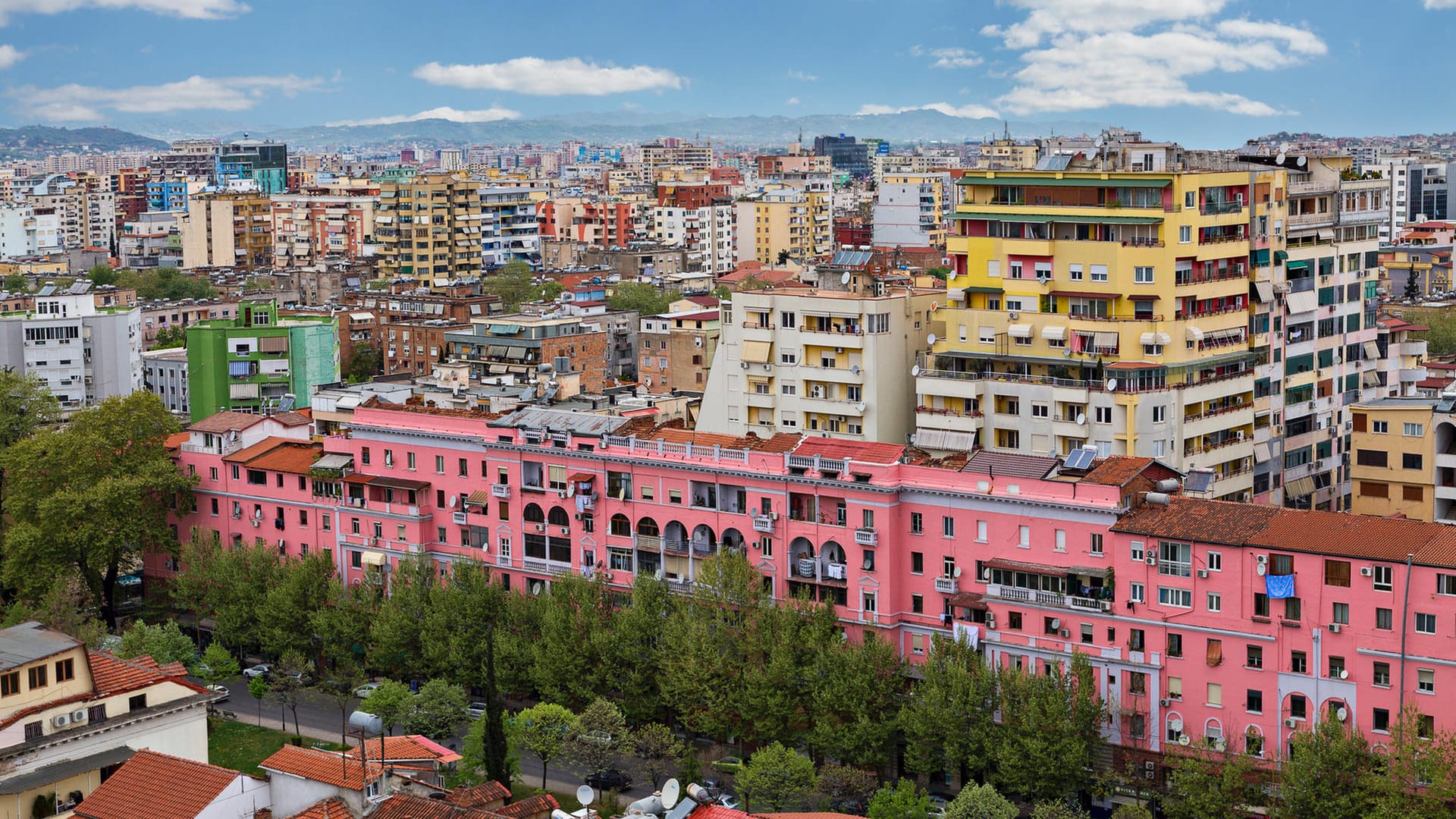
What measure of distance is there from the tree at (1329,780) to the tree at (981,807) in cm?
685

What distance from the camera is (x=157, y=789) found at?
39812mm

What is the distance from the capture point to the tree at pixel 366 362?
5221 inches

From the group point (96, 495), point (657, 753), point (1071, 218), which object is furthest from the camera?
point (96, 495)

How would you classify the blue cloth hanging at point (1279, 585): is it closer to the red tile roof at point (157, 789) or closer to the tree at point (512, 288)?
the red tile roof at point (157, 789)

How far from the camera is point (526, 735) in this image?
186ft

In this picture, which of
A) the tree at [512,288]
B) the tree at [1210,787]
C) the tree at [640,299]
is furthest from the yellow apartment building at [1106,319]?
the tree at [512,288]

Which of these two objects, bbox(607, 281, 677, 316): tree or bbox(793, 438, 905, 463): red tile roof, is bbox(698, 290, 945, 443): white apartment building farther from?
bbox(607, 281, 677, 316): tree

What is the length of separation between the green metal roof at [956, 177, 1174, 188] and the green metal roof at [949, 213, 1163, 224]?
1.08m

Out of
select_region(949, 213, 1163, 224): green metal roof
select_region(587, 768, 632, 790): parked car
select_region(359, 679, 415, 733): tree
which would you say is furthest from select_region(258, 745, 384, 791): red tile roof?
select_region(949, 213, 1163, 224): green metal roof

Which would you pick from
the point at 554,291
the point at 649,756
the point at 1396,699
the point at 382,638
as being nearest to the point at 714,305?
the point at 554,291

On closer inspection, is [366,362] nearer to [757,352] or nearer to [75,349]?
[75,349]

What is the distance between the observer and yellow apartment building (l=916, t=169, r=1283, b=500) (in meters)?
65.4

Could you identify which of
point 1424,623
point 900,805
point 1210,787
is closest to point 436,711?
point 900,805

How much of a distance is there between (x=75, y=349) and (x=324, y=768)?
7749 cm
